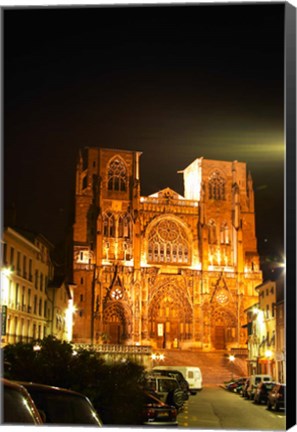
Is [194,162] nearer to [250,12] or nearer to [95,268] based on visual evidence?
[250,12]

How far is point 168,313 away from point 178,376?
32.5ft

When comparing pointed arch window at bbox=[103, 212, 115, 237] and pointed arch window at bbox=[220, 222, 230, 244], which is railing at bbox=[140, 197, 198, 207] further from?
pointed arch window at bbox=[103, 212, 115, 237]

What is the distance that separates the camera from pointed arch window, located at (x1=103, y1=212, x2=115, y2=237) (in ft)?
46.9

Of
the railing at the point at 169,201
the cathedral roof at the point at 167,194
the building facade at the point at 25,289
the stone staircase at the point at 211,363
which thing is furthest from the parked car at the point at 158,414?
the railing at the point at 169,201

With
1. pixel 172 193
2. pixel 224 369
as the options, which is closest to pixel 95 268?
pixel 172 193

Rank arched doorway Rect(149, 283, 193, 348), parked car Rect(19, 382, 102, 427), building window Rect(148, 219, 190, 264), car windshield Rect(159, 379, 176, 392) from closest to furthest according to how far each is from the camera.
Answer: parked car Rect(19, 382, 102, 427) → car windshield Rect(159, 379, 176, 392) → building window Rect(148, 219, 190, 264) → arched doorway Rect(149, 283, 193, 348)

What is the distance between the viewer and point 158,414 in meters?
8.35

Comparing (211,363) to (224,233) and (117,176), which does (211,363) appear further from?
(117,176)

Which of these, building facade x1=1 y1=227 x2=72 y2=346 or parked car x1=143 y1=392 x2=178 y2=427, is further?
building facade x1=1 y1=227 x2=72 y2=346

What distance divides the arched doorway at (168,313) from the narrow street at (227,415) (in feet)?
26.6

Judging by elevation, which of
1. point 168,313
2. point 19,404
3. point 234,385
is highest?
point 168,313

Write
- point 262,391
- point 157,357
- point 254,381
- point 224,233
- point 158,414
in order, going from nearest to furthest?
1. point 158,414
2. point 262,391
3. point 254,381
4. point 157,357
5. point 224,233

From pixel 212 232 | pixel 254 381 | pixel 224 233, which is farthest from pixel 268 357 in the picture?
pixel 212 232

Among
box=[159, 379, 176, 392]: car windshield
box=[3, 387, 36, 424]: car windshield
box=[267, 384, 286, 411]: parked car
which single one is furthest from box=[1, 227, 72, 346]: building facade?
box=[3, 387, 36, 424]: car windshield
